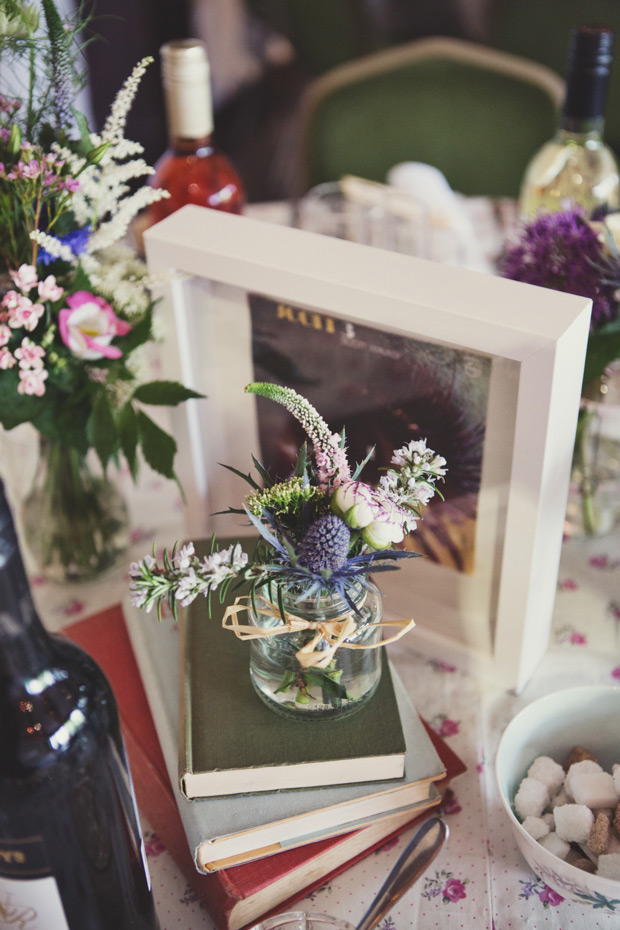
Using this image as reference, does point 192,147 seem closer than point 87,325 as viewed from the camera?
No

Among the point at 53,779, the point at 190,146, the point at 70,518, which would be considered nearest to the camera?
the point at 53,779

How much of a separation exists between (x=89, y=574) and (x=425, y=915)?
423 mm

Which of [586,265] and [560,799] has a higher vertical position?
[586,265]

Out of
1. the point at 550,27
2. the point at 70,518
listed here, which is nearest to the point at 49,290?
the point at 70,518

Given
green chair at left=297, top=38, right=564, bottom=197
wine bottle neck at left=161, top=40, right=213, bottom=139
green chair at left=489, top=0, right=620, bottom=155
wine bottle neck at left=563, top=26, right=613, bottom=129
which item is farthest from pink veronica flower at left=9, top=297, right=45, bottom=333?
green chair at left=489, top=0, right=620, bottom=155

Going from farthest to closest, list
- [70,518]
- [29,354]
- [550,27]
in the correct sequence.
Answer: [550,27]
[70,518]
[29,354]

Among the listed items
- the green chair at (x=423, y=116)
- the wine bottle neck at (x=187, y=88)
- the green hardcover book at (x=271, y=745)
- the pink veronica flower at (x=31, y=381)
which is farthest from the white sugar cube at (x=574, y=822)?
the green chair at (x=423, y=116)

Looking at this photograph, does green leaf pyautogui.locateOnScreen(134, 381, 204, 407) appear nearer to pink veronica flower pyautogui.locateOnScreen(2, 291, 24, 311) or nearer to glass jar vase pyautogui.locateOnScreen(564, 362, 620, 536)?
pink veronica flower pyautogui.locateOnScreen(2, 291, 24, 311)

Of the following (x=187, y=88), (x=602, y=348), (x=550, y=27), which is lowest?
(x=550, y=27)

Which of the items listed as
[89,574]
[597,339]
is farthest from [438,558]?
[89,574]

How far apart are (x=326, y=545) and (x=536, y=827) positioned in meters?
0.24

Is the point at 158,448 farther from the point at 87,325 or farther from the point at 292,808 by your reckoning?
the point at 292,808

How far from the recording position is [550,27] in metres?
2.35

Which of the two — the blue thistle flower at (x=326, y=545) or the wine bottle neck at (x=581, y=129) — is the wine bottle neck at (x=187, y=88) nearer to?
the wine bottle neck at (x=581, y=129)
